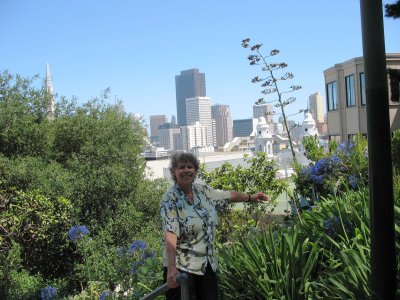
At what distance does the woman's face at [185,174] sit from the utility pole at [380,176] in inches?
42.7

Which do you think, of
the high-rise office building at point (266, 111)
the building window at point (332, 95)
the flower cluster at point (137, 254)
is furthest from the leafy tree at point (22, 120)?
the building window at point (332, 95)

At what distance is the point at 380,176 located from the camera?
2.75 metres

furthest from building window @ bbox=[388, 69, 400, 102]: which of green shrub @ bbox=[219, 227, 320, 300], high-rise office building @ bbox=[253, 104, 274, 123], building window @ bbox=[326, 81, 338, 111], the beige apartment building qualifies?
building window @ bbox=[326, 81, 338, 111]

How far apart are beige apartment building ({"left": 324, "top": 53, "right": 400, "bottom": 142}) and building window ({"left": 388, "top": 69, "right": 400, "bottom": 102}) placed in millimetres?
17993

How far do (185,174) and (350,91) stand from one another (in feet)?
82.7

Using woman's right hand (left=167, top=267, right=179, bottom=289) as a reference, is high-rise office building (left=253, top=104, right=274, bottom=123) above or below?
above

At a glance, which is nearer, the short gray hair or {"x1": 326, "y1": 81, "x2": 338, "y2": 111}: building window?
the short gray hair

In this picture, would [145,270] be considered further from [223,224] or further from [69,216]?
[69,216]

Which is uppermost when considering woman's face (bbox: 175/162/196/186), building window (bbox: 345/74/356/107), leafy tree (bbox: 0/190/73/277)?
building window (bbox: 345/74/356/107)

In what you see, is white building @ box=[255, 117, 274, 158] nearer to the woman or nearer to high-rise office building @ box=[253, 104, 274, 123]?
high-rise office building @ box=[253, 104, 274, 123]

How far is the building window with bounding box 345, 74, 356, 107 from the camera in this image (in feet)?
85.4

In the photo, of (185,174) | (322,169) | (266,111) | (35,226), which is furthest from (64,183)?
(185,174)

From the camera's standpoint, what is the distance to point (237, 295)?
338 cm

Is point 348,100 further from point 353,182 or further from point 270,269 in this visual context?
point 270,269
